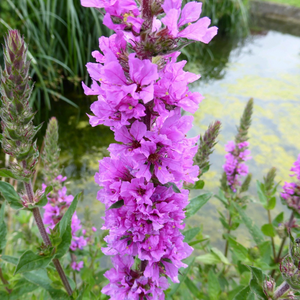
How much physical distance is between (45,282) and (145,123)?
59.8 inches

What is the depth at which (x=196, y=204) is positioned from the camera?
171cm

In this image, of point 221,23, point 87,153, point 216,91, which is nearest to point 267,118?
point 216,91

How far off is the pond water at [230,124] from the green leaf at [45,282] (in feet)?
6.04

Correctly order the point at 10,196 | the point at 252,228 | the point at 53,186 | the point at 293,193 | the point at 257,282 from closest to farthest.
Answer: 1. the point at 257,282
2. the point at 10,196
3. the point at 53,186
4. the point at 293,193
5. the point at 252,228

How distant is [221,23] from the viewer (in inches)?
413

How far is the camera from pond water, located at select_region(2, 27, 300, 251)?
4137 millimetres

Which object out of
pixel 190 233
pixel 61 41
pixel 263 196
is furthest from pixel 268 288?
pixel 61 41

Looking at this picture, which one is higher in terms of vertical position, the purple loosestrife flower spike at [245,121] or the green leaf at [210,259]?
the purple loosestrife flower spike at [245,121]

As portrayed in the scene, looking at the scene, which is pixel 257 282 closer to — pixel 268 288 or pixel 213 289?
pixel 268 288

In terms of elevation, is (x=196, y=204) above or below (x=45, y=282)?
above

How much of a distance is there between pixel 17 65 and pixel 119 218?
0.88 metres

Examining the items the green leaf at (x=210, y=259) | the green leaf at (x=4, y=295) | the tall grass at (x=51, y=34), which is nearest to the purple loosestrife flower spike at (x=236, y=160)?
the green leaf at (x=210, y=259)

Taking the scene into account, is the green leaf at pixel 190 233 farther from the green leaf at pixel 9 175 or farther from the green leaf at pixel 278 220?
the green leaf at pixel 278 220

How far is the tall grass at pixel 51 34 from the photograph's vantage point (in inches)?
189
